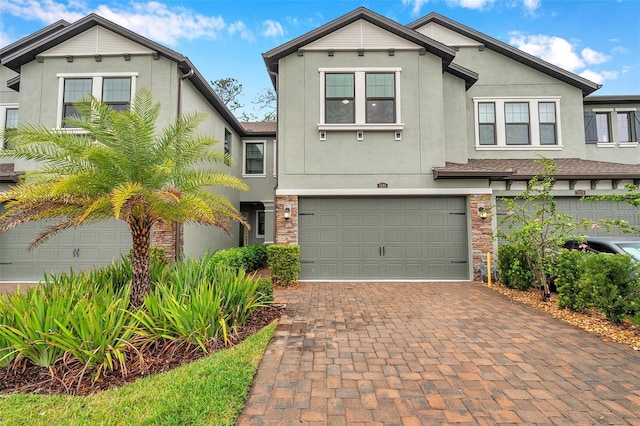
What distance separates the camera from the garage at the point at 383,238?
9.45 m

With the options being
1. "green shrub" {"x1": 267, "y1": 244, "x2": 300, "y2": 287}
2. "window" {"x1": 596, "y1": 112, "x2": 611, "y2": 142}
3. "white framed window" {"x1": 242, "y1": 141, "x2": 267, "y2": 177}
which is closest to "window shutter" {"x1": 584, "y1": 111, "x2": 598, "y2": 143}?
"window" {"x1": 596, "y1": 112, "x2": 611, "y2": 142}

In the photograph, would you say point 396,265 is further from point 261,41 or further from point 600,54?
point 600,54

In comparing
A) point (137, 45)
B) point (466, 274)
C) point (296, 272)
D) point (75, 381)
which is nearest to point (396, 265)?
point (466, 274)

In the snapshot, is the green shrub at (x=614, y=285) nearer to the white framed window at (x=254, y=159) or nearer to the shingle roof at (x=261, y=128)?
the white framed window at (x=254, y=159)

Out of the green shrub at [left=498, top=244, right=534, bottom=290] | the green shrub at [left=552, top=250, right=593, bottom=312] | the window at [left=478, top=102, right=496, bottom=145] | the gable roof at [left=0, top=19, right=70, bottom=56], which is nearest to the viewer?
the green shrub at [left=552, top=250, right=593, bottom=312]

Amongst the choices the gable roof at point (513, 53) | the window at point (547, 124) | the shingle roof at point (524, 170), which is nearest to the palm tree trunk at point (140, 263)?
the shingle roof at point (524, 170)

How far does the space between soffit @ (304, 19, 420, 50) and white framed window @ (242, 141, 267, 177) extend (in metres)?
6.69

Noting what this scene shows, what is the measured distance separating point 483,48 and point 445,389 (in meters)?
13.5

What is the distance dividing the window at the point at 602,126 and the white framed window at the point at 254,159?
48.1 feet

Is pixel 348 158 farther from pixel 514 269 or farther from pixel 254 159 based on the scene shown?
pixel 254 159

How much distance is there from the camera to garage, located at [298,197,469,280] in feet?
31.0

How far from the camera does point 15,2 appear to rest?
35.1 ft

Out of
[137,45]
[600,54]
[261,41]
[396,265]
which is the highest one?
[261,41]

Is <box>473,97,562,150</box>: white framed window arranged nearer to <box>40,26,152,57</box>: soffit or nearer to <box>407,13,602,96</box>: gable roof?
<box>407,13,602,96</box>: gable roof
